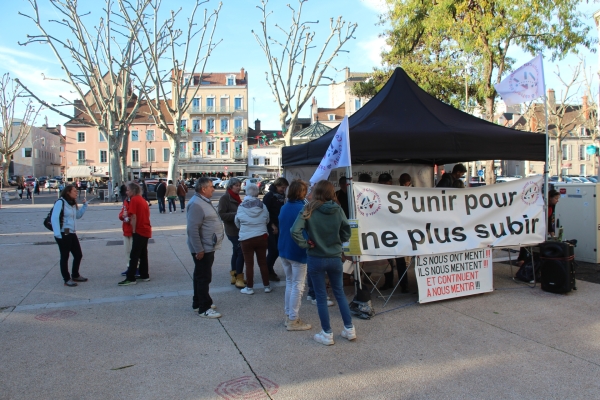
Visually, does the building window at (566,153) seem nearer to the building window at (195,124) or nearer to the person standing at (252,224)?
the building window at (195,124)

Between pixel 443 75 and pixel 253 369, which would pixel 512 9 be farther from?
pixel 253 369

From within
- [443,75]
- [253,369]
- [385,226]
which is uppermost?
[443,75]

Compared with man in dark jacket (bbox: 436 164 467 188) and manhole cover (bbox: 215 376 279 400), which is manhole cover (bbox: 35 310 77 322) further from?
man in dark jacket (bbox: 436 164 467 188)

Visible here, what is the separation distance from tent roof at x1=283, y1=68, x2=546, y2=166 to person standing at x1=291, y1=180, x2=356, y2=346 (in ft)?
5.40

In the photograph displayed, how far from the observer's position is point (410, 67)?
64.8 feet

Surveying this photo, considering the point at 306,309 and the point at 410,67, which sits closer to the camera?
the point at 306,309

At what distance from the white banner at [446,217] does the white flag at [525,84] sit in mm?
1354

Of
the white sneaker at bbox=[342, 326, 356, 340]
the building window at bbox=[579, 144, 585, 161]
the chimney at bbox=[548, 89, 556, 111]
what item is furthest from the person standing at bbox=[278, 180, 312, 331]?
the building window at bbox=[579, 144, 585, 161]

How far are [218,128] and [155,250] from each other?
5849 cm

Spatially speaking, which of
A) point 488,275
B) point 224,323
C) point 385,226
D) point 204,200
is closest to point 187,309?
point 224,323

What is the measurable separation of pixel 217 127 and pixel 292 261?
212 ft

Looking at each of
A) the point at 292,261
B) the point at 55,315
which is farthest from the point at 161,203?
the point at 292,261

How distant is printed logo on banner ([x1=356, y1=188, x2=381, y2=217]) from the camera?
5.79 metres

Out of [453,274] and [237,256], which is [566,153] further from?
[237,256]
